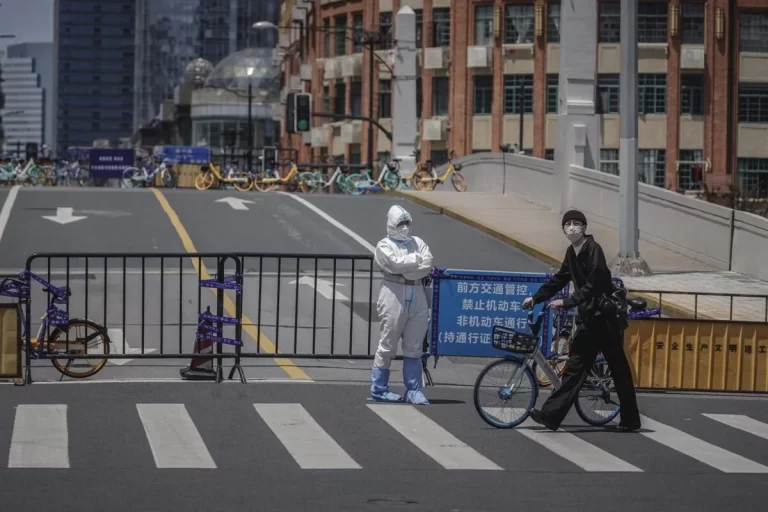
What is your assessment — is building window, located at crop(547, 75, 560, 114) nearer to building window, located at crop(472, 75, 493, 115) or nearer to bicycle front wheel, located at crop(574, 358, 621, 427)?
building window, located at crop(472, 75, 493, 115)

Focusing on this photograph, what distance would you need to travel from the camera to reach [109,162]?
231ft

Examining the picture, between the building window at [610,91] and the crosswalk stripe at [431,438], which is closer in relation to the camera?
the crosswalk stripe at [431,438]

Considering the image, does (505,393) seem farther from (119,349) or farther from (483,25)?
(483,25)

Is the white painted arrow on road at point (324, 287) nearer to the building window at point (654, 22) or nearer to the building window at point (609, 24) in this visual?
the building window at point (609, 24)

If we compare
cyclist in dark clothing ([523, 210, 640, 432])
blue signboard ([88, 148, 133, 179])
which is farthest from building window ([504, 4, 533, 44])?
cyclist in dark clothing ([523, 210, 640, 432])

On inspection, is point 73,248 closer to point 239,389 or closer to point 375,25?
point 239,389

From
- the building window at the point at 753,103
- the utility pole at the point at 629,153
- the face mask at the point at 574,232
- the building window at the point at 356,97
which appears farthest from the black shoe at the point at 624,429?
the building window at the point at 356,97

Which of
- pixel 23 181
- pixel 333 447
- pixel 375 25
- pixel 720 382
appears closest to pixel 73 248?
pixel 720 382

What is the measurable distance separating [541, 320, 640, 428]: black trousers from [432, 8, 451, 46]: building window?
67.5 metres

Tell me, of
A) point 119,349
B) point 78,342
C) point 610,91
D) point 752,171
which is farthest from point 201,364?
point 752,171

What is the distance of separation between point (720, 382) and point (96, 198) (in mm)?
22551

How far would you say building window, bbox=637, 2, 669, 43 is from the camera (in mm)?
75062

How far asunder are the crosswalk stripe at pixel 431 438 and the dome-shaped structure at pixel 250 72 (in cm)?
13521

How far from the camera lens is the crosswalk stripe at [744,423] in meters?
13.5
